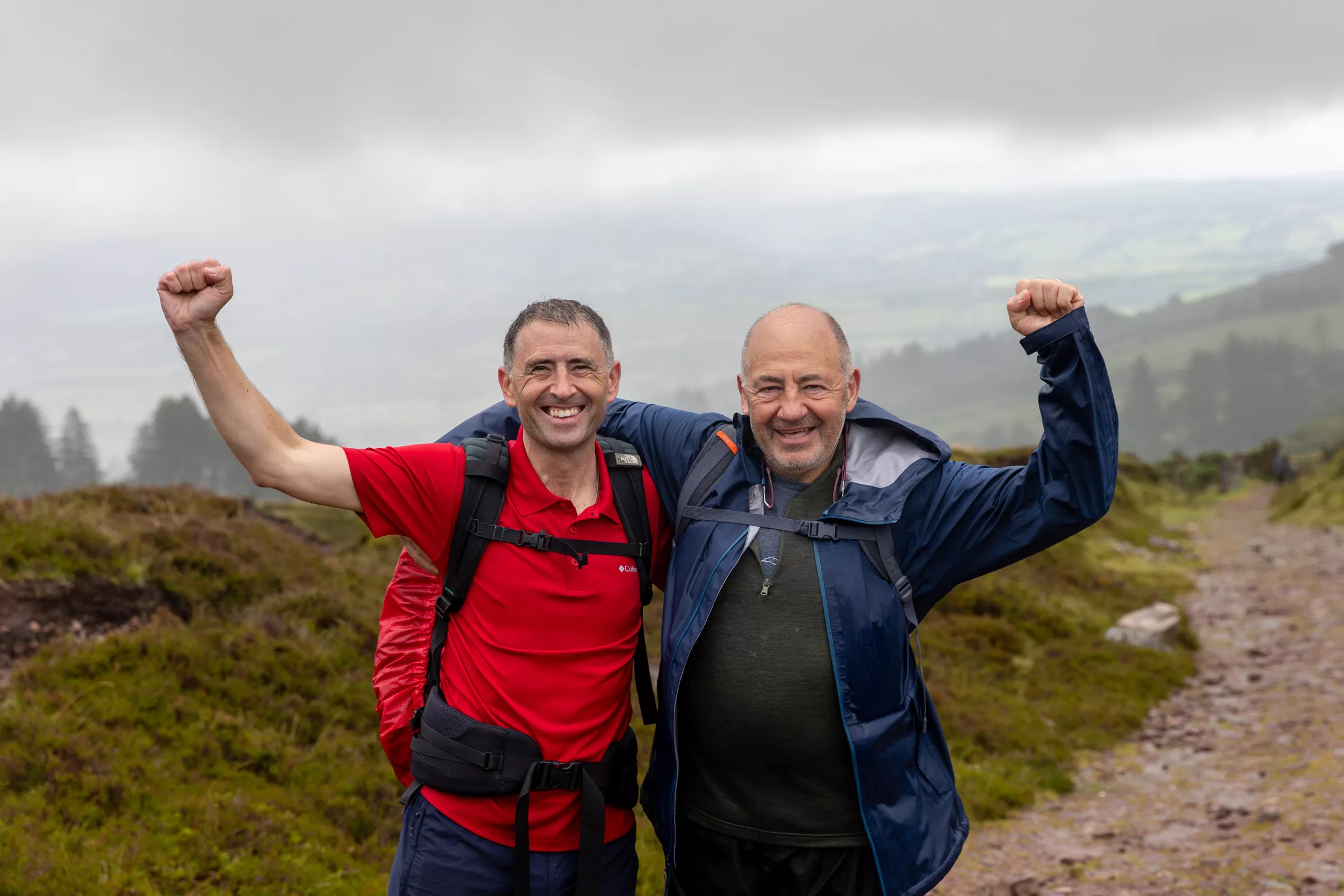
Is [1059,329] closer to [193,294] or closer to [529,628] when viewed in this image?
[529,628]

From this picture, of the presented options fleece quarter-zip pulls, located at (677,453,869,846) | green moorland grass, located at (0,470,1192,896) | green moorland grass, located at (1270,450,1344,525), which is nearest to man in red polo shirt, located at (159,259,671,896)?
fleece quarter-zip pulls, located at (677,453,869,846)

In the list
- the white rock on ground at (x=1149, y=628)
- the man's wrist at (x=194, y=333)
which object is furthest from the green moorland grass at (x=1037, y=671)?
the man's wrist at (x=194, y=333)

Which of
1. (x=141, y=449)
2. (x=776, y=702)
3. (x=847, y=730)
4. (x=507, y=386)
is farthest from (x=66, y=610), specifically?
(x=141, y=449)

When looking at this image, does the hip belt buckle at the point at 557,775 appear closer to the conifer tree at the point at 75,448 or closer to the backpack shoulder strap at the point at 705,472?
the backpack shoulder strap at the point at 705,472

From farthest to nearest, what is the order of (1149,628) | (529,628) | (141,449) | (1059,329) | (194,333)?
1. (141,449)
2. (1149,628)
3. (529,628)
4. (1059,329)
5. (194,333)

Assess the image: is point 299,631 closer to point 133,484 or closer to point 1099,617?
point 133,484

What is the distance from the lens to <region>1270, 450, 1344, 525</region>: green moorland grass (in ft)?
95.9

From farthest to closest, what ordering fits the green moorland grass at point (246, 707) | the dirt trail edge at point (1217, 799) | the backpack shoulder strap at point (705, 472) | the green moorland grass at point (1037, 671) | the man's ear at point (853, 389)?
1. the green moorland grass at point (1037, 671)
2. the dirt trail edge at point (1217, 799)
3. the green moorland grass at point (246, 707)
4. the man's ear at point (853, 389)
5. the backpack shoulder strap at point (705, 472)

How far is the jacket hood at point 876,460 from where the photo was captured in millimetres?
4020

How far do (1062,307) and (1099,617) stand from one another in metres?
15.1

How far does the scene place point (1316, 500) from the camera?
31422mm

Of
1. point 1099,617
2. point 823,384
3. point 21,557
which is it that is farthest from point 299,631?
point 1099,617

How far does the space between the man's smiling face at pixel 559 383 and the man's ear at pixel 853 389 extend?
44.7 inches

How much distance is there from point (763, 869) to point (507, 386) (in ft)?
7.93
